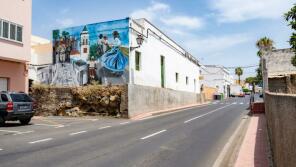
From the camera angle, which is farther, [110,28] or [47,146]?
[110,28]


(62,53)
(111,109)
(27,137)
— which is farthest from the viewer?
(62,53)

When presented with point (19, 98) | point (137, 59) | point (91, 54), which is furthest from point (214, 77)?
point (19, 98)

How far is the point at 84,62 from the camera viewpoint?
31.4 meters

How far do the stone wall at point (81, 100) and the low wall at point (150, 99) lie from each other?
2.87 feet

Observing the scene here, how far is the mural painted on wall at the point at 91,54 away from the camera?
29656 mm

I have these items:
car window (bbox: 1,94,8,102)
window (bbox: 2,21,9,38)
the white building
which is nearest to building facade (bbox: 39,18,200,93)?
window (bbox: 2,21,9,38)

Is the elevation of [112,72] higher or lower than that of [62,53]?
lower

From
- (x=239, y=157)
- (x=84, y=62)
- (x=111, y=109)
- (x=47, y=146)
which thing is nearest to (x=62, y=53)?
(x=84, y=62)

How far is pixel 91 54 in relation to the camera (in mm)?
31016

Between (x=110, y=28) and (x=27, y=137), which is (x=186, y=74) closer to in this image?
(x=110, y=28)

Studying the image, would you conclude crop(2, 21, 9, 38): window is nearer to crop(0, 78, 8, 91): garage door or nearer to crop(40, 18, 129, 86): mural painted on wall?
crop(0, 78, 8, 91): garage door

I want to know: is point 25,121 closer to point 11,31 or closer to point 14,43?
point 14,43

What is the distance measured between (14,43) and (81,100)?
22.0 ft

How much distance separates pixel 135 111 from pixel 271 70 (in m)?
19.2
